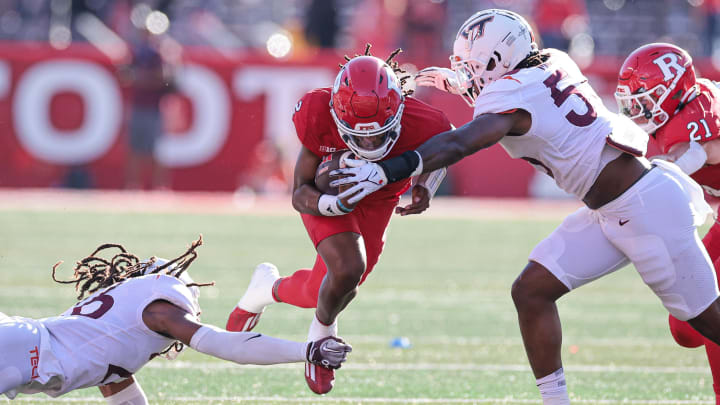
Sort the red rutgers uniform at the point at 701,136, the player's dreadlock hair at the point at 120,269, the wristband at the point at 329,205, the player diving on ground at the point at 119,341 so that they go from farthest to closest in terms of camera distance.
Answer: the red rutgers uniform at the point at 701,136
the wristband at the point at 329,205
the player's dreadlock hair at the point at 120,269
the player diving on ground at the point at 119,341

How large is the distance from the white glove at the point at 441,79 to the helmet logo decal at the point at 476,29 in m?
0.33

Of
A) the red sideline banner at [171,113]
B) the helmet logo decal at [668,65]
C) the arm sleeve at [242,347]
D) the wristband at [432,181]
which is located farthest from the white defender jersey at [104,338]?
the red sideline banner at [171,113]

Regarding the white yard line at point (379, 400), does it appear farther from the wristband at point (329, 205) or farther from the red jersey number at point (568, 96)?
the red jersey number at point (568, 96)

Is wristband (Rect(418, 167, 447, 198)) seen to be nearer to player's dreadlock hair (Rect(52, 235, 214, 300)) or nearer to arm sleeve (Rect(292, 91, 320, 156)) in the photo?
arm sleeve (Rect(292, 91, 320, 156))

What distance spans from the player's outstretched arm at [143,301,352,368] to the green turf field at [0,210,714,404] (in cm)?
109

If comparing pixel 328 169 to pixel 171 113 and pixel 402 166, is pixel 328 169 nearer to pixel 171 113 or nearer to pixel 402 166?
pixel 402 166

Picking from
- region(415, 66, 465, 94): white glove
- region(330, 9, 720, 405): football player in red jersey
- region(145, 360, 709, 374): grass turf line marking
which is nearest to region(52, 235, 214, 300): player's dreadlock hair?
region(330, 9, 720, 405): football player in red jersey

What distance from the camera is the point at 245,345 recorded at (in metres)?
3.64

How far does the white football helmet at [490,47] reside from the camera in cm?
425

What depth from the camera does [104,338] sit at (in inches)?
145

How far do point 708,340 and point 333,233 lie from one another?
1679mm

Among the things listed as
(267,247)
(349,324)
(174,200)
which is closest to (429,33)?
(174,200)

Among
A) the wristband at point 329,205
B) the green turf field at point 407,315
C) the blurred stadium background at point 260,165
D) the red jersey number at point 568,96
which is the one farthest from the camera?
the blurred stadium background at point 260,165

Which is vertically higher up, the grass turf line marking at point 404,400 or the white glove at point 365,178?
the white glove at point 365,178
